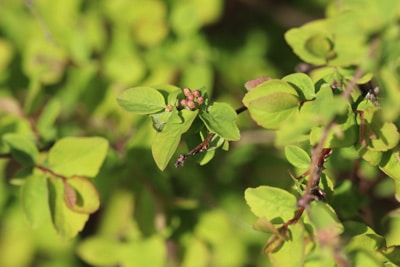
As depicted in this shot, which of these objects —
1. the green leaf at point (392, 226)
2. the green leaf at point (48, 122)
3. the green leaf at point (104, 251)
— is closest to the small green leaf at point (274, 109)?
the green leaf at point (392, 226)

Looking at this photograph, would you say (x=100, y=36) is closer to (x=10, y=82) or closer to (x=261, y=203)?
(x=10, y=82)

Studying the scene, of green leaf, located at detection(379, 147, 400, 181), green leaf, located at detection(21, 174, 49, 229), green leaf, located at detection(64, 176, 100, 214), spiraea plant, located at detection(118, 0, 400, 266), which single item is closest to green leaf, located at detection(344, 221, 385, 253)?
spiraea plant, located at detection(118, 0, 400, 266)

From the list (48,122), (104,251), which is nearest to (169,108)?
(48,122)

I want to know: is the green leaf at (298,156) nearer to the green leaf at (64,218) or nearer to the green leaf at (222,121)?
the green leaf at (222,121)

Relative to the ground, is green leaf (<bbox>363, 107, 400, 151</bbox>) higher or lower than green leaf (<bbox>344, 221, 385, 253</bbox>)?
higher

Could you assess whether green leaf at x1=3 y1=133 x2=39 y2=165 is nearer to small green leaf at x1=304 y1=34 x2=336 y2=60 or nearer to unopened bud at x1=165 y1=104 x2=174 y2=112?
unopened bud at x1=165 y1=104 x2=174 y2=112

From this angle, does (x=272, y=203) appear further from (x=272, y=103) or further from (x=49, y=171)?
(x=49, y=171)
